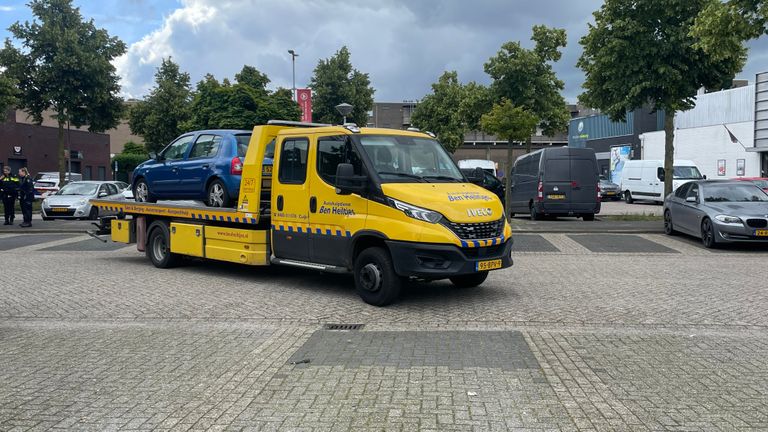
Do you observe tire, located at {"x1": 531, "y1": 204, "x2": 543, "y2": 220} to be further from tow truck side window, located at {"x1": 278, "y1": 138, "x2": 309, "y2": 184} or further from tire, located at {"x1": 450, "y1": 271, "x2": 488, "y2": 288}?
tow truck side window, located at {"x1": 278, "y1": 138, "x2": 309, "y2": 184}

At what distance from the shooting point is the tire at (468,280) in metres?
9.02

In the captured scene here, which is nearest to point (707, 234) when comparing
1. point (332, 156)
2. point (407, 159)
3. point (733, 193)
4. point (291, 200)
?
point (733, 193)

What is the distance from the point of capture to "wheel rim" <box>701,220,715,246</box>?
1337 centimetres

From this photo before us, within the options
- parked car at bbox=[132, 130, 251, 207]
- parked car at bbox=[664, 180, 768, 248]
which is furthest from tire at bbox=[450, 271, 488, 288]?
parked car at bbox=[664, 180, 768, 248]

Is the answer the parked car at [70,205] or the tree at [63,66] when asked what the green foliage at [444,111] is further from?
the parked car at [70,205]

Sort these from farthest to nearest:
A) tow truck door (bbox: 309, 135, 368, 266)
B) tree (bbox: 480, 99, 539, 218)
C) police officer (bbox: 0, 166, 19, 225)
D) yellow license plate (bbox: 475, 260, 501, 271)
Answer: police officer (bbox: 0, 166, 19, 225) < tree (bbox: 480, 99, 539, 218) < tow truck door (bbox: 309, 135, 368, 266) < yellow license plate (bbox: 475, 260, 501, 271)

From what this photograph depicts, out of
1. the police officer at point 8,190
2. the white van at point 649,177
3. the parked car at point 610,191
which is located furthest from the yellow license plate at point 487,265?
the parked car at point 610,191

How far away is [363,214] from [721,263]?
734 cm

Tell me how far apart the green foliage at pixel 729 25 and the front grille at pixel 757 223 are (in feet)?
14.8

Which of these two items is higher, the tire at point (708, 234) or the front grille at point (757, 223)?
the front grille at point (757, 223)

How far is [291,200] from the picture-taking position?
352 inches

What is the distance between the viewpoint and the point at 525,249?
1385 centimetres

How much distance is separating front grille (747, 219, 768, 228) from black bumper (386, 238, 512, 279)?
7962 millimetres

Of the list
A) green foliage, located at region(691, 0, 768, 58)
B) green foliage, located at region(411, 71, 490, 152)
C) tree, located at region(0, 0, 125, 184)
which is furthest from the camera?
green foliage, located at region(411, 71, 490, 152)
